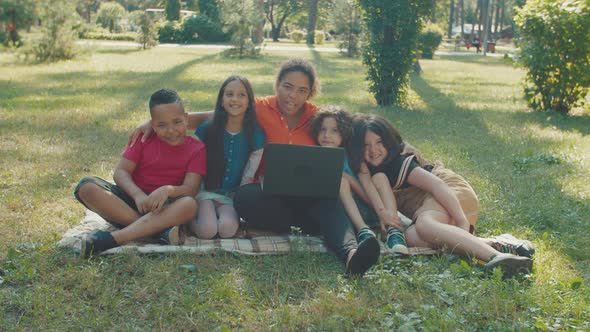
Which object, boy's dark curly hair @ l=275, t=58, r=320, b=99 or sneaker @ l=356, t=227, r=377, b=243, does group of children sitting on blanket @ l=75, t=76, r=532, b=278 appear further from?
boy's dark curly hair @ l=275, t=58, r=320, b=99

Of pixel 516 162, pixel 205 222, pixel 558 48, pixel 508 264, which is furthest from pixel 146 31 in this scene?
pixel 508 264

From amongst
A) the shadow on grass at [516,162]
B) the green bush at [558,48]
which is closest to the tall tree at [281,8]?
the shadow on grass at [516,162]

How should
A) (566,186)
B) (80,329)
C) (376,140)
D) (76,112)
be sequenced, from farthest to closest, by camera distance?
(76,112) → (566,186) → (376,140) → (80,329)

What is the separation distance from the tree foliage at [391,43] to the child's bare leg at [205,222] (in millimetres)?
7005

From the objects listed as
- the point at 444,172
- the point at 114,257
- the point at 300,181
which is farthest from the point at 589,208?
the point at 114,257

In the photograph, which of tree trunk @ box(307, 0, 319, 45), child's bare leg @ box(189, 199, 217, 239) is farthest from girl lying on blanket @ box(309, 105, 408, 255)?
tree trunk @ box(307, 0, 319, 45)

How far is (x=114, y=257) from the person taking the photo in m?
3.90

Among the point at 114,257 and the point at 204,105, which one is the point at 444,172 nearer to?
the point at 114,257

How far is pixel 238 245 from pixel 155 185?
74cm

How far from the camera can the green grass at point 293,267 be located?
10.5 feet

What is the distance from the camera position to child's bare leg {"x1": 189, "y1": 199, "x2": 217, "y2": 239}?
4.34 metres

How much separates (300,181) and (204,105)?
6689 millimetres

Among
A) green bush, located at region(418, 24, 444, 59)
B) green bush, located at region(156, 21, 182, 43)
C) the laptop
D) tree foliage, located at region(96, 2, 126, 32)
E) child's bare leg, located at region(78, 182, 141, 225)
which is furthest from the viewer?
tree foliage, located at region(96, 2, 126, 32)

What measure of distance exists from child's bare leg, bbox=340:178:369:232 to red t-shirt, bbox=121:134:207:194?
96 cm
